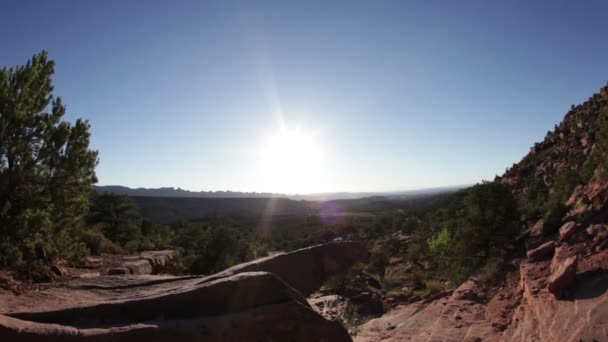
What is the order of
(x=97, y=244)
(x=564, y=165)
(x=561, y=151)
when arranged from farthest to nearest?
1. (x=561, y=151)
2. (x=564, y=165)
3. (x=97, y=244)

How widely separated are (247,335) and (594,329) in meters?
7.29

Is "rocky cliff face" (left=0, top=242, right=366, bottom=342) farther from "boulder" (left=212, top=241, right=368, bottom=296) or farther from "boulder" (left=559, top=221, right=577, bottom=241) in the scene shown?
"boulder" (left=559, top=221, right=577, bottom=241)

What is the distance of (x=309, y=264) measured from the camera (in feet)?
42.7

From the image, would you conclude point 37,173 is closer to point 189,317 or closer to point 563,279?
point 189,317

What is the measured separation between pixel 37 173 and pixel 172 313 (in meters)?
7.48

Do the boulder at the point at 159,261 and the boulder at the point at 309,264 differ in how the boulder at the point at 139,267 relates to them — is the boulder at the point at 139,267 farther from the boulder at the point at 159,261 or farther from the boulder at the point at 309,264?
the boulder at the point at 309,264

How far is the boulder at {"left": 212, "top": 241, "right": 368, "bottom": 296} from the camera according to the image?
11648mm

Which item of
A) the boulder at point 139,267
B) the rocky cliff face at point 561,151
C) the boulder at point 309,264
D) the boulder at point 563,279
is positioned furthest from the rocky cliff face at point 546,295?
the boulder at point 139,267

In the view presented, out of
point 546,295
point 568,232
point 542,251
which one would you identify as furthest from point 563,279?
point 542,251

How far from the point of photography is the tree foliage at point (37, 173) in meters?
10.6

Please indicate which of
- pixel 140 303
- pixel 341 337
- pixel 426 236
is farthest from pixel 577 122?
pixel 140 303

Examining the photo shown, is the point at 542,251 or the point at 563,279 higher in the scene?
the point at 542,251

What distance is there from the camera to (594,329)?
812cm

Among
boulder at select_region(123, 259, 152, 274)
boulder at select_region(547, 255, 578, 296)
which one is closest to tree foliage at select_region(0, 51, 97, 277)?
boulder at select_region(123, 259, 152, 274)
